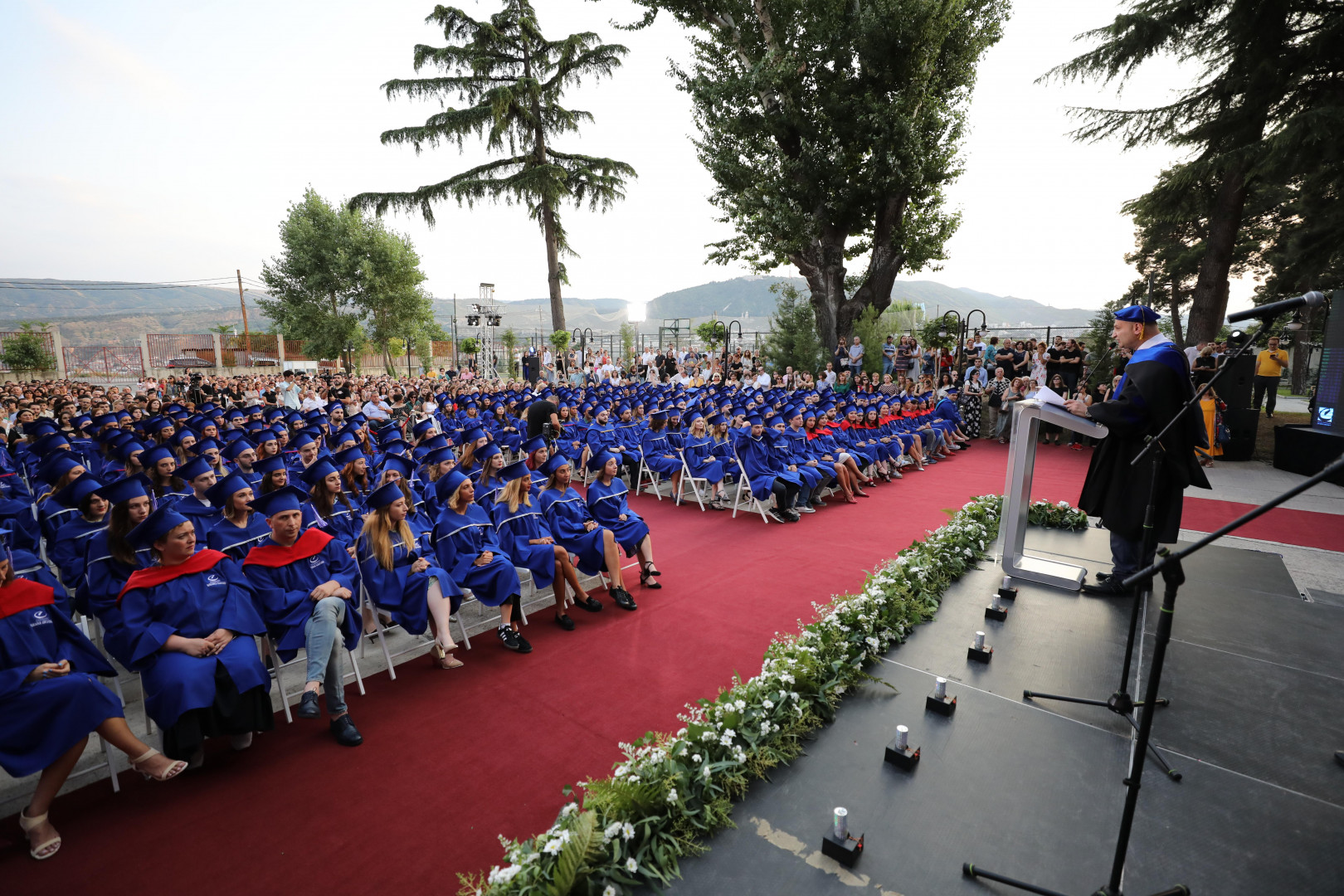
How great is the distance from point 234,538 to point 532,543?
228cm

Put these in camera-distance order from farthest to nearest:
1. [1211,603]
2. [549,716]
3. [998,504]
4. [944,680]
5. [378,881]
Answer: [998,504], [1211,603], [549,716], [944,680], [378,881]

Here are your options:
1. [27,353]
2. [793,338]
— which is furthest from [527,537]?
[27,353]

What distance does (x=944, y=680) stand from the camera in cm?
371

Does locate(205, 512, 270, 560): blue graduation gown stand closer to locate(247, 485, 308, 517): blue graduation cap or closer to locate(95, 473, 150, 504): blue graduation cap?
locate(247, 485, 308, 517): blue graduation cap

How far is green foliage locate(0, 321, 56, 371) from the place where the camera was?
25219 millimetres

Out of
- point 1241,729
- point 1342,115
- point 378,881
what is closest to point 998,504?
point 1241,729

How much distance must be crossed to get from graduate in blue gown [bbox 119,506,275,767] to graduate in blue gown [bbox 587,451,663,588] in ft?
10.3

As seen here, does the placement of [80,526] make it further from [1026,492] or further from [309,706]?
[1026,492]

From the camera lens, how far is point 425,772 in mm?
3592

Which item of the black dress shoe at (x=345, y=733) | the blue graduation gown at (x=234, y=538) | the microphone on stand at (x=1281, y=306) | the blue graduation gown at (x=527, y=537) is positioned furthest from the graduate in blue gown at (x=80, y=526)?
the microphone on stand at (x=1281, y=306)

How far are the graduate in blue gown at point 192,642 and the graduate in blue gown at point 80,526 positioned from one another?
5.23ft

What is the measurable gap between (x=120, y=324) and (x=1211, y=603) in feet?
567

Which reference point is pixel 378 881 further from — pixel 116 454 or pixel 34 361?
pixel 34 361

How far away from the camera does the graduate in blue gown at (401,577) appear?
4723 mm
